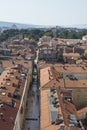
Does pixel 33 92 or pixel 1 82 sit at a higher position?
pixel 1 82

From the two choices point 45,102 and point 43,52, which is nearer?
point 45,102

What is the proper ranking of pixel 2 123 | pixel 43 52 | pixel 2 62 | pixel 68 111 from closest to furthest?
pixel 2 123 → pixel 68 111 → pixel 2 62 → pixel 43 52

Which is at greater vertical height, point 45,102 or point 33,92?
point 45,102

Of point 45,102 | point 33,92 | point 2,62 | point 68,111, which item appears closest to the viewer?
point 68,111

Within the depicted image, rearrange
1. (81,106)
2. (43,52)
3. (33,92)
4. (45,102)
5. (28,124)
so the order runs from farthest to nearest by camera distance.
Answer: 1. (43,52)
2. (33,92)
3. (81,106)
4. (28,124)
5. (45,102)

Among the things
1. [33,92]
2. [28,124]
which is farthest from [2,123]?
[33,92]

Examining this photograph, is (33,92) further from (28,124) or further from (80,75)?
(28,124)

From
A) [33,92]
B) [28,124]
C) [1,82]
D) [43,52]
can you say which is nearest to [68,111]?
[28,124]

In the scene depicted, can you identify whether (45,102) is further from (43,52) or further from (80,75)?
(43,52)

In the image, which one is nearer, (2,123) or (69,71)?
(2,123)
